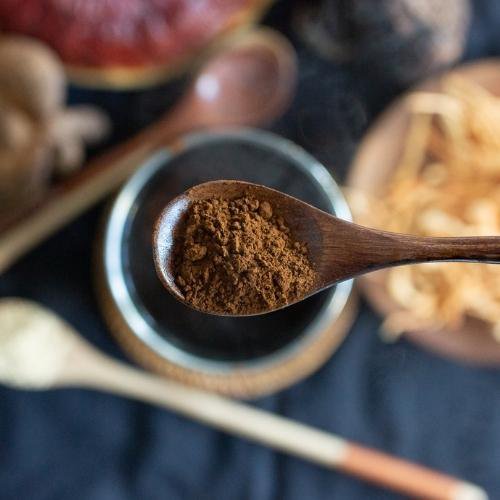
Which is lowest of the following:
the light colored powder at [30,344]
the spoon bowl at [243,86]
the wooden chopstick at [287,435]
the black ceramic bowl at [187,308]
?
the wooden chopstick at [287,435]

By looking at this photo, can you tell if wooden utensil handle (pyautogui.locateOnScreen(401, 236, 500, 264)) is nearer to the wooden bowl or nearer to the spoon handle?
the spoon handle

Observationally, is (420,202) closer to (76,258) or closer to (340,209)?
(340,209)

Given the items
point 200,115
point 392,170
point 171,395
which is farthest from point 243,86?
point 171,395

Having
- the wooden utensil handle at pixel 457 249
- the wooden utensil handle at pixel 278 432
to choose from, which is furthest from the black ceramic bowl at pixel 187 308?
the wooden utensil handle at pixel 457 249

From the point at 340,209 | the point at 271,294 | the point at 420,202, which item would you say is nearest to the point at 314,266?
the point at 271,294

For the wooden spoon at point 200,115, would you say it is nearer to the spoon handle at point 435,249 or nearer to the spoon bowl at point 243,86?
the spoon bowl at point 243,86

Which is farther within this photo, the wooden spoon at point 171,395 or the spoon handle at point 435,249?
the wooden spoon at point 171,395

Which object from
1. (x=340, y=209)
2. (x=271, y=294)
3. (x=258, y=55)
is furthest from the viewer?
(x=258, y=55)
